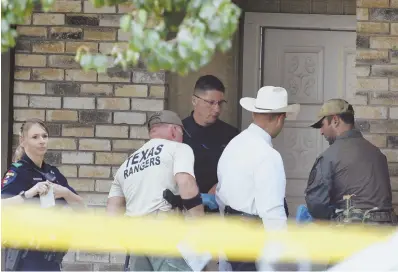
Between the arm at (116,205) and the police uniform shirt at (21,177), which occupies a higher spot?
the police uniform shirt at (21,177)

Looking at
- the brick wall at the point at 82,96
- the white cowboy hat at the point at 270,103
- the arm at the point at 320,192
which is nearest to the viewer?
the white cowboy hat at the point at 270,103

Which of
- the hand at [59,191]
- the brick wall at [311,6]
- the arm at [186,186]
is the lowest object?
the hand at [59,191]

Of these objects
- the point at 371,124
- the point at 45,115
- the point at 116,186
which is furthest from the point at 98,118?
the point at 371,124

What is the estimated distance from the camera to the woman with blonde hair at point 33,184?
661 cm

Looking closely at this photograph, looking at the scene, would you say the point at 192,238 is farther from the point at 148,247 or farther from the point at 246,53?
the point at 246,53

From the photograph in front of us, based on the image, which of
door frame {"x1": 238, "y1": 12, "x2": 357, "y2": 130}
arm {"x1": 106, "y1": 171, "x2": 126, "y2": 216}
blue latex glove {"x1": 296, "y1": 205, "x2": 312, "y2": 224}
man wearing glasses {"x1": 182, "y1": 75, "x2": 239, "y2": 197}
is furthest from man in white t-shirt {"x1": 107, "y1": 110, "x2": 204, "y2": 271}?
door frame {"x1": 238, "y1": 12, "x2": 357, "y2": 130}

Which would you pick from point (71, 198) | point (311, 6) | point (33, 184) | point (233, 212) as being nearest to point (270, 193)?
point (233, 212)

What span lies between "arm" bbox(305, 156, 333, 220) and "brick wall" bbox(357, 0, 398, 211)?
1.04 meters

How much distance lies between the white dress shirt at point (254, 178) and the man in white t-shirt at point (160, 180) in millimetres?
251

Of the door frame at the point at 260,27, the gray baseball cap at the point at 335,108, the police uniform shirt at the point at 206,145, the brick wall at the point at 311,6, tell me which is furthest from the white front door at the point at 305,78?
the gray baseball cap at the point at 335,108

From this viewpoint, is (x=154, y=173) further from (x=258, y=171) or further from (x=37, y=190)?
(x=37, y=190)

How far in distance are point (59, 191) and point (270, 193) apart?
1.38m

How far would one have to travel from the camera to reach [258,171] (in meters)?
6.48

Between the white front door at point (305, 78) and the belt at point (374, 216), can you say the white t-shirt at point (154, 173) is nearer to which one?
the belt at point (374, 216)
